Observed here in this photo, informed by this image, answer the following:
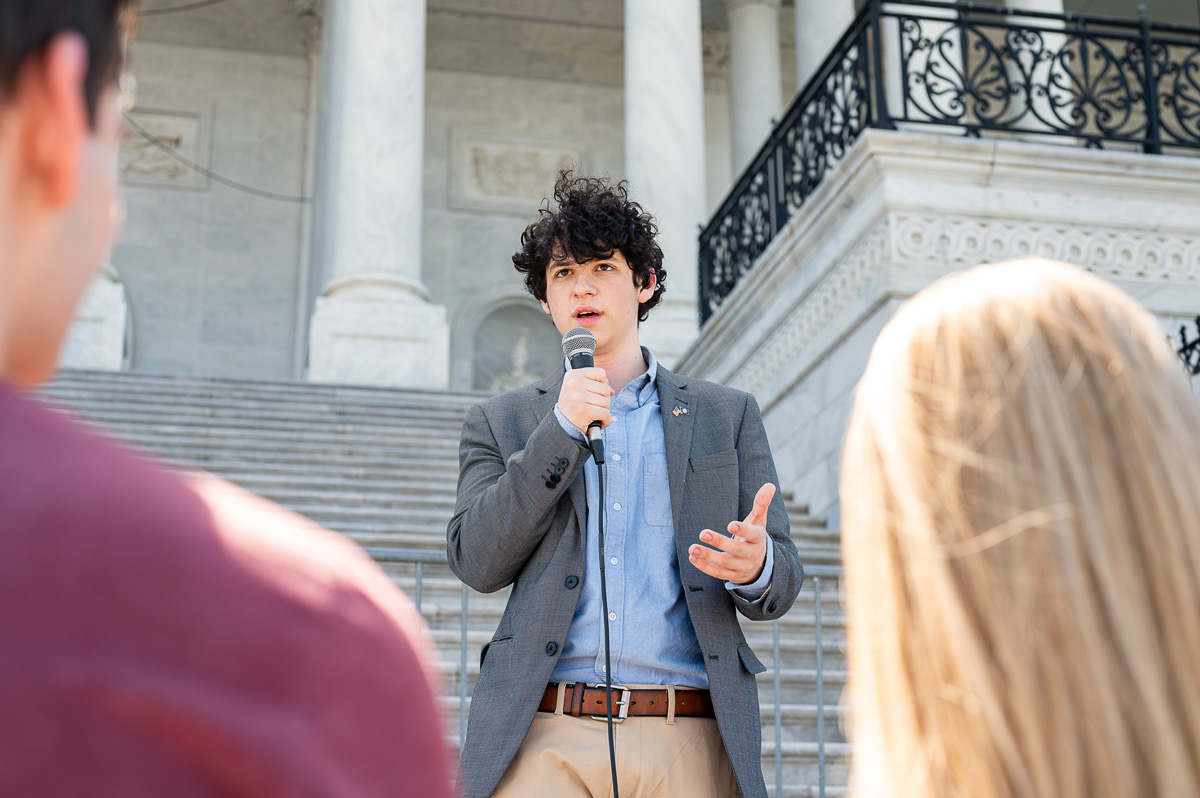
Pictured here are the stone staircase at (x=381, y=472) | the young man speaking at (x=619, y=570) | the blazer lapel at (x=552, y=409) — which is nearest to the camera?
the young man speaking at (x=619, y=570)

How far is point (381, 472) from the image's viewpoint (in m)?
8.54

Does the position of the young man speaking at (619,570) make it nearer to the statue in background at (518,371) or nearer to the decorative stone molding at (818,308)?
the decorative stone molding at (818,308)

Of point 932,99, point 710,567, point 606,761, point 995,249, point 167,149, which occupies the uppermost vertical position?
point 167,149

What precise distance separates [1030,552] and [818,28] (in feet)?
55.4

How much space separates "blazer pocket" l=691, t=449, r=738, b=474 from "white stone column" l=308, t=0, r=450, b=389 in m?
10.5

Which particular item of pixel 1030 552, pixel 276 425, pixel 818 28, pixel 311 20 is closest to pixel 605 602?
pixel 1030 552

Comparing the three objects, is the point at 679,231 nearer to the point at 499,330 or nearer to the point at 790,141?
the point at 790,141

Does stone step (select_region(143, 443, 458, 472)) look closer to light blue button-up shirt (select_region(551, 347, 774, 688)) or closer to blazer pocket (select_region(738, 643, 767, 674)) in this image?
light blue button-up shirt (select_region(551, 347, 774, 688))

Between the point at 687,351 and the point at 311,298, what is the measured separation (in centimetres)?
767

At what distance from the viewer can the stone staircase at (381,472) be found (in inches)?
228

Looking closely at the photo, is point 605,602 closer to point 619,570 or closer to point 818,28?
point 619,570

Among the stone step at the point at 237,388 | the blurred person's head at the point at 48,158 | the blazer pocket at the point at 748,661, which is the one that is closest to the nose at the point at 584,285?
the blazer pocket at the point at 748,661

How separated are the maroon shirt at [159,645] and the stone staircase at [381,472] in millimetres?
4175

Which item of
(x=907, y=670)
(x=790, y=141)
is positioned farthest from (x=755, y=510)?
(x=790, y=141)
